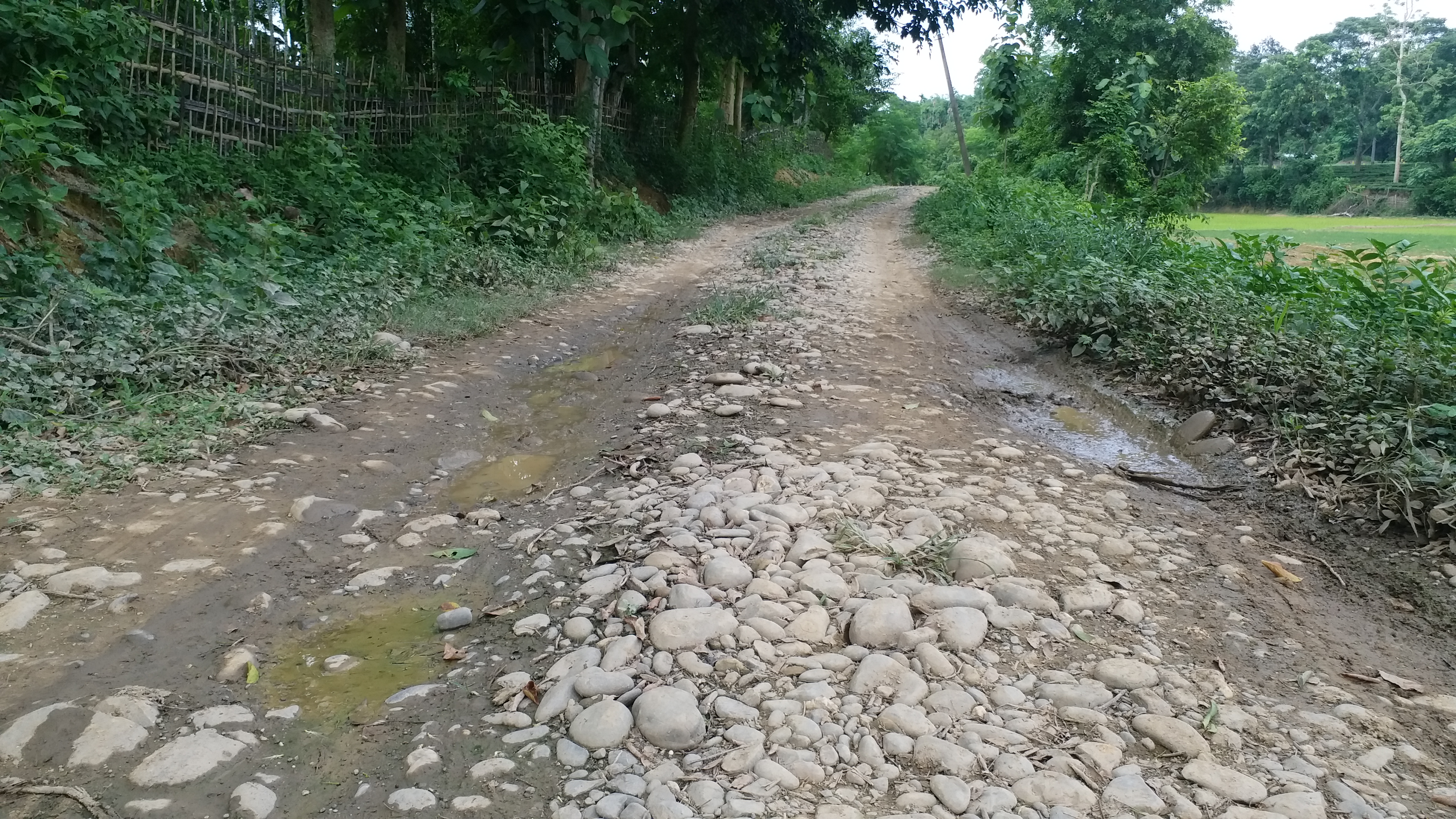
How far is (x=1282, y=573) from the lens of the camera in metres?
2.85

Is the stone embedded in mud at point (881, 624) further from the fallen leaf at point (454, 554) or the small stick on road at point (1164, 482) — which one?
the small stick on road at point (1164, 482)

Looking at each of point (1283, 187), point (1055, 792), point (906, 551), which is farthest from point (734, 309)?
point (1283, 187)

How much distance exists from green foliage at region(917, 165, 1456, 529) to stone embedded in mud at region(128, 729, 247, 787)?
3949mm

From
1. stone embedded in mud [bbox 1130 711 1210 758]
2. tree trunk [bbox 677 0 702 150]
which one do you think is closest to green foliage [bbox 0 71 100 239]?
stone embedded in mud [bbox 1130 711 1210 758]

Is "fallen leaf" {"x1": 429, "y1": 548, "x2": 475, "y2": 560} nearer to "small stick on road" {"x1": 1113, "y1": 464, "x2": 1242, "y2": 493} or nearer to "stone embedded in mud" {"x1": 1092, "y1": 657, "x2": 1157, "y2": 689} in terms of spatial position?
"stone embedded in mud" {"x1": 1092, "y1": 657, "x2": 1157, "y2": 689}

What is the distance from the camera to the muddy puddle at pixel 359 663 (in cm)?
216

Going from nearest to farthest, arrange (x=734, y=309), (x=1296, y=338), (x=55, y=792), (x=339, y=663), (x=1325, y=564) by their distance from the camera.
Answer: (x=55, y=792), (x=339, y=663), (x=1325, y=564), (x=1296, y=338), (x=734, y=309)

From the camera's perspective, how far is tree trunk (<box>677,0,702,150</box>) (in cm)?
1502

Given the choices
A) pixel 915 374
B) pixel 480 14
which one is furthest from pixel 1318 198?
pixel 915 374

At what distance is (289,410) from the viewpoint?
415 cm

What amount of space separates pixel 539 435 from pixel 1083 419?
3.06 metres

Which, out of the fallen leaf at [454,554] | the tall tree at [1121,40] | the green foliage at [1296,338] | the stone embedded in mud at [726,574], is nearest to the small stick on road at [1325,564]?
the green foliage at [1296,338]

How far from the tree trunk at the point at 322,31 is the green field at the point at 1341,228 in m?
10.8

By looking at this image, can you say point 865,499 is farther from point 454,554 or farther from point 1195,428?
point 1195,428
